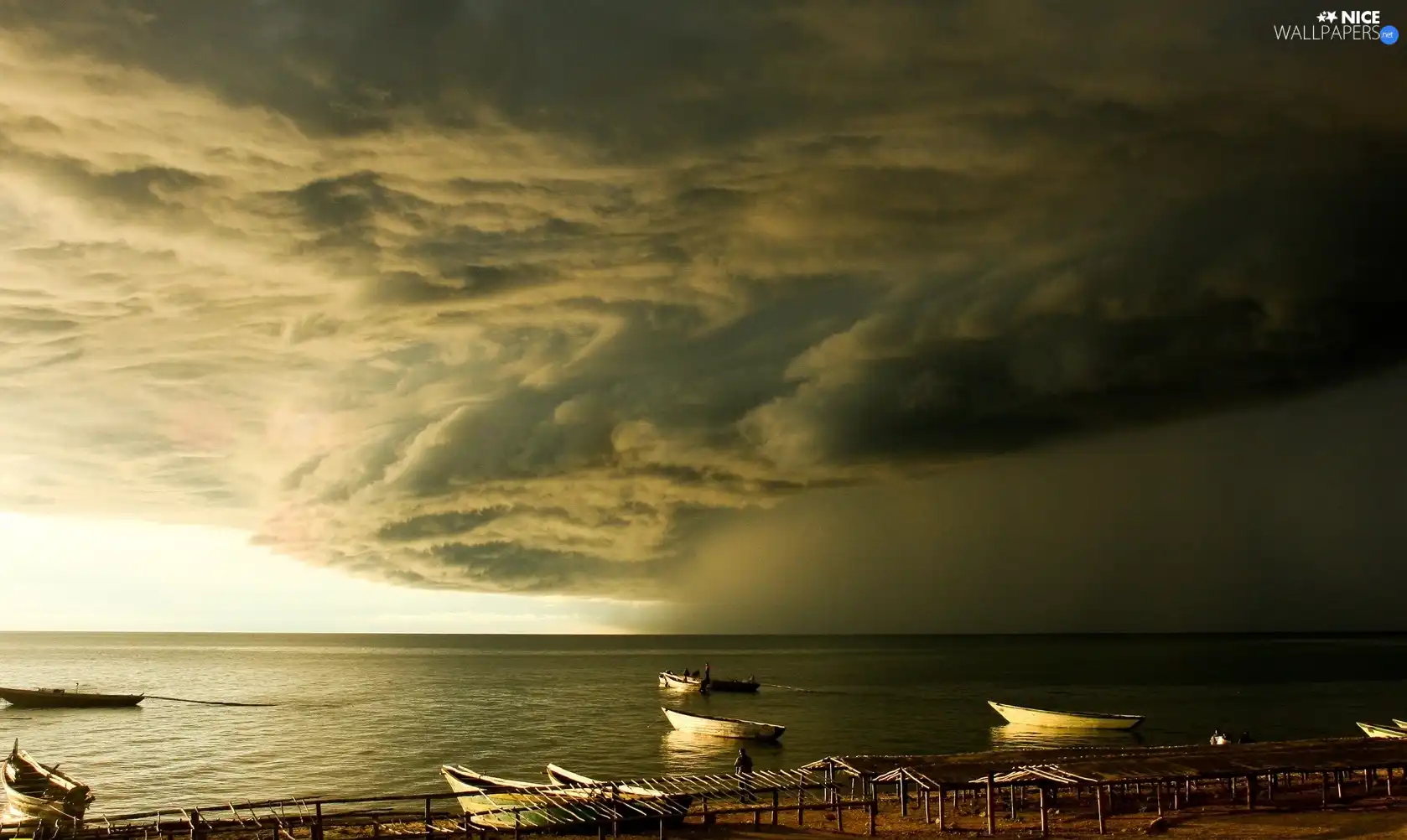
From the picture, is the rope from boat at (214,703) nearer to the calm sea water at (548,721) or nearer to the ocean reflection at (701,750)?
the calm sea water at (548,721)

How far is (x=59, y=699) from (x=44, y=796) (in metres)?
87.0

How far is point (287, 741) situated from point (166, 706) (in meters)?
44.7

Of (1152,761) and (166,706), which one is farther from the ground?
(1152,761)

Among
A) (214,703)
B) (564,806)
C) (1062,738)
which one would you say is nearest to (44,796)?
(564,806)

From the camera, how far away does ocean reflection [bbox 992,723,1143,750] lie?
6525 cm

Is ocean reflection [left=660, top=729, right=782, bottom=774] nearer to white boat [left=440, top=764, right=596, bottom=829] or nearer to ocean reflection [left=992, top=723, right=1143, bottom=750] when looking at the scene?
ocean reflection [left=992, top=723, right=1143, bottom=750]

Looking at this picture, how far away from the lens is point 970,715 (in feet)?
293

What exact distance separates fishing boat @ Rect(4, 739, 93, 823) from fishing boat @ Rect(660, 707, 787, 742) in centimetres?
4204

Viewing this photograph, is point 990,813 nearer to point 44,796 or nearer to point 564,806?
point 564,806

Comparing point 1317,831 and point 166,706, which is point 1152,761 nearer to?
point 1317,831

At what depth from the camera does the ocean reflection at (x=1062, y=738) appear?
214 feet

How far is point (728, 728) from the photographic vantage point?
228 ft

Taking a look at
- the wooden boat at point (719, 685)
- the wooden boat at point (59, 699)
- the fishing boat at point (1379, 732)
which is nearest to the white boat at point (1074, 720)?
the fishing boat at point (1379, 732)

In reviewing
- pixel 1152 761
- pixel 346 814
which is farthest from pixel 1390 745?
pixel 346 814
